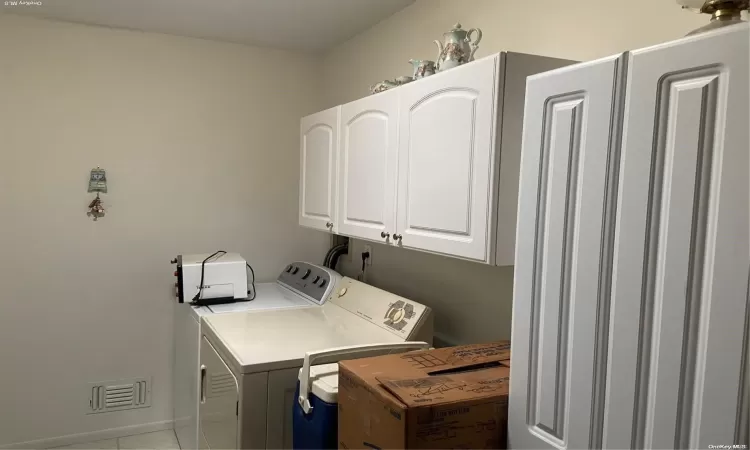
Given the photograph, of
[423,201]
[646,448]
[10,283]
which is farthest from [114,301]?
[646,448]

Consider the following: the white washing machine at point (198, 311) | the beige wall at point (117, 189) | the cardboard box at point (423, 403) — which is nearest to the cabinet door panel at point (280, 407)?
the cardboard box at point (423, 403)

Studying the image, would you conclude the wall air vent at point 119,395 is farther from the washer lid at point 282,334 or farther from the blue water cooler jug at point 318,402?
the blue water cooler jug at point 318,402

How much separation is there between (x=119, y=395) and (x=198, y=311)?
1054 mm

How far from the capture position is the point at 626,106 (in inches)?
38.4

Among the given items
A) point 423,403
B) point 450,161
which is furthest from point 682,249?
point 450,161

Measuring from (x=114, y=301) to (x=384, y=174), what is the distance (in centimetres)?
196

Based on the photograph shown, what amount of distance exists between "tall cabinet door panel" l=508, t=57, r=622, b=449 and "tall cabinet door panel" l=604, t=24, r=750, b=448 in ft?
0.13

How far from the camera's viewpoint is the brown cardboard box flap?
4.21 ft

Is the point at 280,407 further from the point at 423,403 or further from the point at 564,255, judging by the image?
the point at 564,255

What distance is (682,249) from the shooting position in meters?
0.88

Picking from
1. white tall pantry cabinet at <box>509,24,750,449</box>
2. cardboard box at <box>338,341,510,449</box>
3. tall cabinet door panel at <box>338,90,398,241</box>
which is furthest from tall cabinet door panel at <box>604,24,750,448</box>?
tall cabinet door panel at <box>338,90,398,241</box>

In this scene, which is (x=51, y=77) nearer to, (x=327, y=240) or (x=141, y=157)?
(x=141, y=157)

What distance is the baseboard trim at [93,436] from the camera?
302cm

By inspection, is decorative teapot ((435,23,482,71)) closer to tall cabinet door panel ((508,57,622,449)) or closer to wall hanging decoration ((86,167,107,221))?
tall cabinet door panel ((508,57,622,449))
